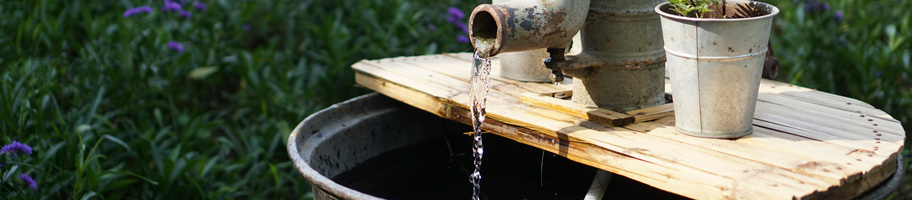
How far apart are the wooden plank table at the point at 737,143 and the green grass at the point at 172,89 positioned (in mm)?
932

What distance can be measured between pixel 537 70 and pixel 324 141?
70cm

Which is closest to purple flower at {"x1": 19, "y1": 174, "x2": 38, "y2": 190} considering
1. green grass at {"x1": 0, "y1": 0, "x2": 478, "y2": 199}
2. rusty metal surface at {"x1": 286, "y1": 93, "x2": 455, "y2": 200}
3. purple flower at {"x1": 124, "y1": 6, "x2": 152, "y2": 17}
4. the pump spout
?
green grass at {"x1": 0, "y1": 0, "x2": 478, "y2": 199}

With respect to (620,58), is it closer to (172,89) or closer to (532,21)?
(532,21)

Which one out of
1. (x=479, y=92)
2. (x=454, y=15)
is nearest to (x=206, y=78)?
(x=454, y=15)

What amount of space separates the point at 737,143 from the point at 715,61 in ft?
0.69

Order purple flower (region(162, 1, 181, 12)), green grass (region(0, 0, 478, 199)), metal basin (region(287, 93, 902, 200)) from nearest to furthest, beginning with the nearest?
metal basin (region(287, 93, 902, 200)), green grass (region(0, 0, 478, 199)), purple flower (region(162, 1, 181, 12))

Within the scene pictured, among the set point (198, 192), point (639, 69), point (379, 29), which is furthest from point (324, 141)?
point (379, 29)

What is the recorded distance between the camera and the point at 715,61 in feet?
5.23

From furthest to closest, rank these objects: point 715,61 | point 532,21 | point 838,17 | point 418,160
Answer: point 838,17, point 418,160, point 532,21, point 715,61

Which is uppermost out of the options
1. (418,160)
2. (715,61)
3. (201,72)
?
(715,61)

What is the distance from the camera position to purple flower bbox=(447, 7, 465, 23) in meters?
3.40

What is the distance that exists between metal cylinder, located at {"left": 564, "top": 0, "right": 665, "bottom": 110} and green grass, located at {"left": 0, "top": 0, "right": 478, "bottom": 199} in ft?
Result: 4.12

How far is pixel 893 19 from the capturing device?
3.72 metres

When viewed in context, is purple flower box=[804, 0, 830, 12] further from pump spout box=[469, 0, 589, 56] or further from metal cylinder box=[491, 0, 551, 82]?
pump spout box=[469, 0, 589, 56]
